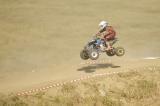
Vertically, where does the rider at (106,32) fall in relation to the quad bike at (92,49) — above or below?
above

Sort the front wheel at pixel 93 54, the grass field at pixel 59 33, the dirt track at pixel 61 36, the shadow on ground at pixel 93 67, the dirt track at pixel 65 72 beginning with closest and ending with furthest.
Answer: the dirt track at pixel 65 72 < the front wheel at pixel 93 54 < the shadow on ground at pixel 93 67 < the dirt track at pixel 61 36 < the grass field at pixel 59 33

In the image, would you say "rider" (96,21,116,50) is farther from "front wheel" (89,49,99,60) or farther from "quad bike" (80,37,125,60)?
"front wheel" (89,49,99,60)

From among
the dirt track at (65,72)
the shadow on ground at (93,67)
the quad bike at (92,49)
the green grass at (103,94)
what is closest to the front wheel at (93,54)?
the quad bike at (92,49)

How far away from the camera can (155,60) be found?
2005 centimetres

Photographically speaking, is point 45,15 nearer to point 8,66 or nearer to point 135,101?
point 8,66

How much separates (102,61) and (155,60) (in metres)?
3.12

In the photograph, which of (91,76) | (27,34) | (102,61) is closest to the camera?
(91,76)

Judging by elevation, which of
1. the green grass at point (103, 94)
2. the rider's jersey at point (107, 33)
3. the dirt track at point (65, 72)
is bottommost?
the green grass at point (103, 94)

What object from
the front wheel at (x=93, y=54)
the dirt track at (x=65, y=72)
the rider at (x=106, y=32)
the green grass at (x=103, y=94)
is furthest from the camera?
the rider at (x=106, y=32)

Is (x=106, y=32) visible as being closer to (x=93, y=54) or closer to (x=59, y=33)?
(x=93, y=54)

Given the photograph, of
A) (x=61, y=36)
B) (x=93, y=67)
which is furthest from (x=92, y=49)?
(x=61, y=36)

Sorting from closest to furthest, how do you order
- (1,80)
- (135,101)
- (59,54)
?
(135,101) → (1,80) → (59,54)

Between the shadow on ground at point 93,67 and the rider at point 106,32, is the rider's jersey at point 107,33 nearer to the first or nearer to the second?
the rider at point 106,32

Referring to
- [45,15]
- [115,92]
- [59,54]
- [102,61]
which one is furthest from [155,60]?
[45,15]
